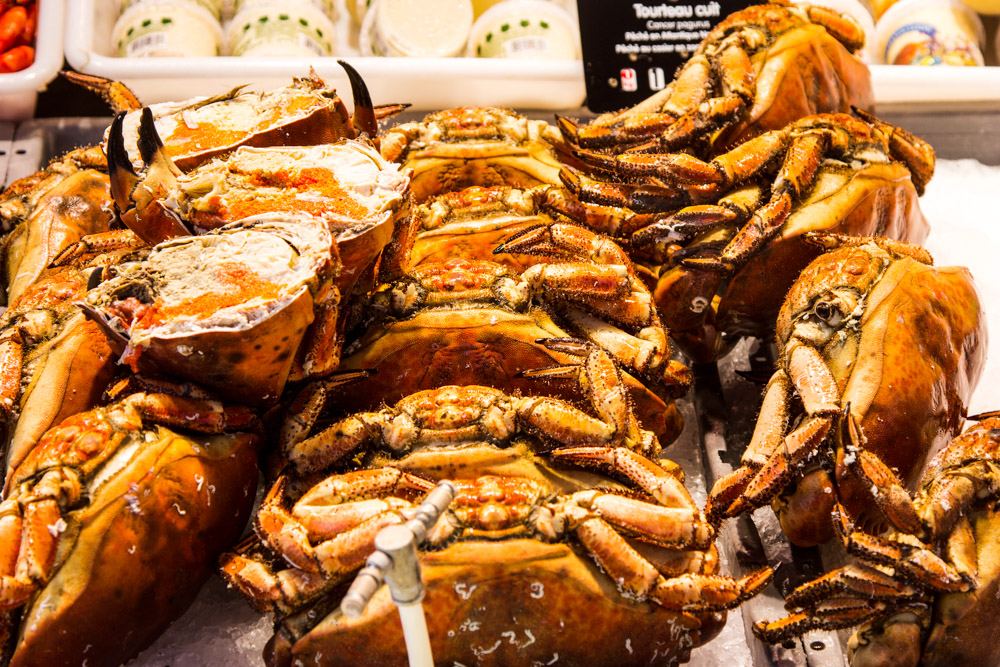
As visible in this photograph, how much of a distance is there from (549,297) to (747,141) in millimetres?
Result: 852

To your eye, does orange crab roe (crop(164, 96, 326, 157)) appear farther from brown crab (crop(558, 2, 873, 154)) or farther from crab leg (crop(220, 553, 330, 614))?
crab leg (crop(220, 553, 330, 614))

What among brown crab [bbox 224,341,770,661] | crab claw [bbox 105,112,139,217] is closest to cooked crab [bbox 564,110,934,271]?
brown crab [bbox 224,341,770,661]

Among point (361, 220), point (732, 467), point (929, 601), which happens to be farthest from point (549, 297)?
point (929, 601)

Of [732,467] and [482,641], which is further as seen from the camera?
[732,467]

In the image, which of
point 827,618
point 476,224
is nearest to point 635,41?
point 476,224

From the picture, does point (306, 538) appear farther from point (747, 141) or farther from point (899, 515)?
point (747, 141)

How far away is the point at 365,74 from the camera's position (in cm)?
371

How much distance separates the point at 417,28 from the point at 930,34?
2.17 metres

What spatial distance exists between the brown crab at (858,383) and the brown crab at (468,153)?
922mm

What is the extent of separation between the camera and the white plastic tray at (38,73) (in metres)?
3.63

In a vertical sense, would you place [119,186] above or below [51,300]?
above

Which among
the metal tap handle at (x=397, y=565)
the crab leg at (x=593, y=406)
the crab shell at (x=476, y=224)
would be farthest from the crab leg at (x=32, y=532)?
the crab shell at (x=476, y=224)

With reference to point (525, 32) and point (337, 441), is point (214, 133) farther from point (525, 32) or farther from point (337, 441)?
point (525, 32)

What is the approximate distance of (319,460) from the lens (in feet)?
7.29
